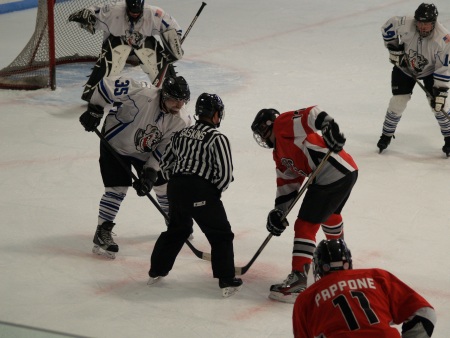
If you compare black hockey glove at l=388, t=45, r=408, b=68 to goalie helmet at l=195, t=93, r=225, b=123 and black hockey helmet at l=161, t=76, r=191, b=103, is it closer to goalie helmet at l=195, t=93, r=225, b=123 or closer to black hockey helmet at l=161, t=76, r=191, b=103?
black hockey helmet at l=161, t=76, r=191, b=103

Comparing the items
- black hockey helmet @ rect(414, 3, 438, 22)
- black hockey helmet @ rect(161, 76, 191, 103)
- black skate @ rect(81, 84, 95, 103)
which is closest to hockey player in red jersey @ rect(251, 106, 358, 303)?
black hockey helmet @ rect(161, 76, 191, 103)

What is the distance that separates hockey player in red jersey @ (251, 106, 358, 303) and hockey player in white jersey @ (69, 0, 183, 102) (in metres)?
2.51

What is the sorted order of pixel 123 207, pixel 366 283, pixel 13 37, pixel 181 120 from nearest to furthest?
pixel 366 283
pixel 181 120
pixel 123 207
pixel 13 37

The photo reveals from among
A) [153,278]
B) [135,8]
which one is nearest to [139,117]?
[153,278]

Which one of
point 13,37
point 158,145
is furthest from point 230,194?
point 13,37

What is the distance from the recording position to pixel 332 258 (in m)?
2.70

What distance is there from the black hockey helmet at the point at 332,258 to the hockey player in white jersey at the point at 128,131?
1.56 metres

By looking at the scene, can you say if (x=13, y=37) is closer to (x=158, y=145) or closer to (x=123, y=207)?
(x=123, y=207)

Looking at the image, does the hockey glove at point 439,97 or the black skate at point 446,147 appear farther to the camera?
the black skate at point 446,147

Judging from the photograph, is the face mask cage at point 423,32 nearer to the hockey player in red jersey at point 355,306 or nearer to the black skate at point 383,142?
the black skate at point 383,142

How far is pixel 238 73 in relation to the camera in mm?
7621

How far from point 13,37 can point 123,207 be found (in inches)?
Result: 171

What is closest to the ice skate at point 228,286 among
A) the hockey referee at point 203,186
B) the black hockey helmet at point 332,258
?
the hockey referee at point 203,186

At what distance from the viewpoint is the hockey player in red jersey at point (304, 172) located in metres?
3.85
